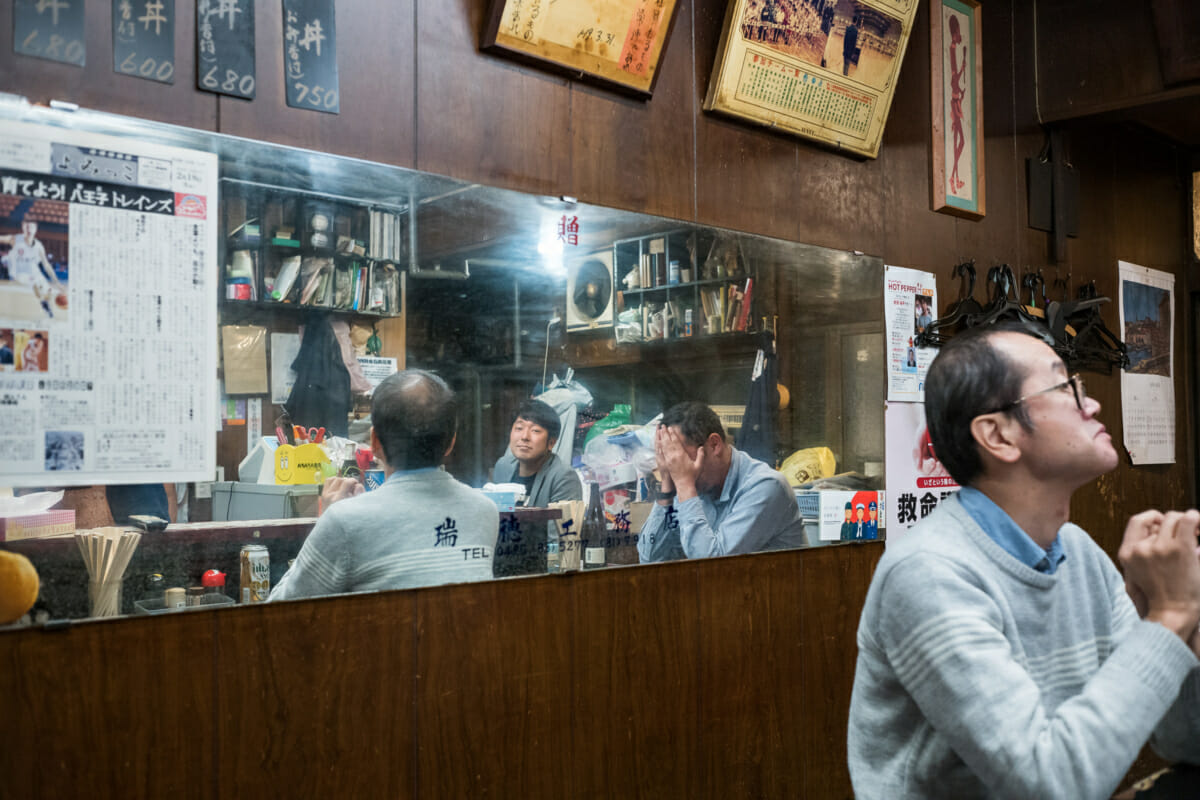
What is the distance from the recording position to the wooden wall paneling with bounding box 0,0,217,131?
183 cm

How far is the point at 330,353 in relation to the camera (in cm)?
219

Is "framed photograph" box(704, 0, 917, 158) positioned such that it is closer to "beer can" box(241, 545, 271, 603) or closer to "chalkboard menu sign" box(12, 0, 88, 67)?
"chalkboard menu sign" box(12, 0, 88, 67)

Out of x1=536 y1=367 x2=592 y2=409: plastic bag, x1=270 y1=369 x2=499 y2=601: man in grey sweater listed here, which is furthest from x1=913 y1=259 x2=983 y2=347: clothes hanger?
x1=270 y1=369 x2=499 y2=601: man in grey sweater

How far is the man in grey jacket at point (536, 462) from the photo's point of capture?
8.24 feet

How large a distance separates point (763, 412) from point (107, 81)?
2.06 m

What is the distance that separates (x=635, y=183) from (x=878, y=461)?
1.43 meters

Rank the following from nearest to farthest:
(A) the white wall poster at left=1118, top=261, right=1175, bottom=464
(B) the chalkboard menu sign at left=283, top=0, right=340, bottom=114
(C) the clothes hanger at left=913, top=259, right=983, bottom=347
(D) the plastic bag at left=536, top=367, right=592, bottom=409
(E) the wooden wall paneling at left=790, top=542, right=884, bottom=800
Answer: (B) the chalkboard menu sign at left=283, top=0, right=340, bottom=114, (D) the plastic bag at left=536, top=367, right=592, bottom=409, (E) the wooden wall paneling at left=790, top=542, right=884, bottom=800, (C) the clothes hanger at left=913, top=259, right=983, bottom=347, (A) the white wall poster at left=1118, top=261, right=1175, bottom=464

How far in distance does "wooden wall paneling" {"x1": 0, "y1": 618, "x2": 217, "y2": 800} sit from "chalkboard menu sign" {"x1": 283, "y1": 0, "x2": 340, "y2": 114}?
1.12m

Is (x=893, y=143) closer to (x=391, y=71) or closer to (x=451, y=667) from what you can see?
(x=391, y=71)

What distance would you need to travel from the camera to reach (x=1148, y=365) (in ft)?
16.2

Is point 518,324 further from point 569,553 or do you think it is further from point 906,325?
point 906,325

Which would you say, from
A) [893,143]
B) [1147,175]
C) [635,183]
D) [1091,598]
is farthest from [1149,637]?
[1147,175]

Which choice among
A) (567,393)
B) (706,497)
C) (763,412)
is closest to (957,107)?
(763,412)

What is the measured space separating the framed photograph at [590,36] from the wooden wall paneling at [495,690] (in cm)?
139
